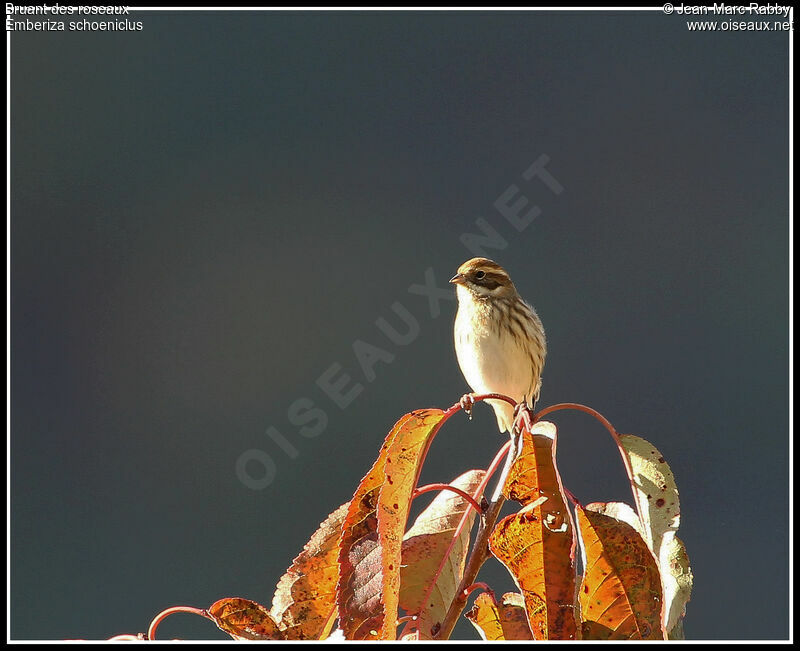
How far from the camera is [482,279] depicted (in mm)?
3938

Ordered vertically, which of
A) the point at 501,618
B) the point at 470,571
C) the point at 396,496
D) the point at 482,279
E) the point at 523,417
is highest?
the point at 482,279

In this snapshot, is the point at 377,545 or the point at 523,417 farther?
the point at 523,417

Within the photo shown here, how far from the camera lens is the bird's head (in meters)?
3.92

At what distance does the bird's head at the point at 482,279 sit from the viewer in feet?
12.9

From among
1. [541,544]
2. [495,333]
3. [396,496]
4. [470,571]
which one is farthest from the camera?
[495,333]

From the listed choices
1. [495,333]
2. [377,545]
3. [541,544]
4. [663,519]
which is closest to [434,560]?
[377,545]

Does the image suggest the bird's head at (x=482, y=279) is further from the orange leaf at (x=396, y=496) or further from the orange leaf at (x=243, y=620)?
the orange leaf at (x=243, y=620)

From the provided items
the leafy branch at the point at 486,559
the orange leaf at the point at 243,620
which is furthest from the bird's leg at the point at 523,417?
the orange leaf at the point at 243,620

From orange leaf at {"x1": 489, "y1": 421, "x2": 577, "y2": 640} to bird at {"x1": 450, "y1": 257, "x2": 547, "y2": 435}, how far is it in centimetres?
225

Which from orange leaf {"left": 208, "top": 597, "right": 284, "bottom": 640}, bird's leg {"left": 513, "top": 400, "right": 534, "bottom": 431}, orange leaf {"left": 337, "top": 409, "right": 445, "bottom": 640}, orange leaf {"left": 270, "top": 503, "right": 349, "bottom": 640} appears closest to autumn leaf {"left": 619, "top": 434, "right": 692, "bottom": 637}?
bird's leg {"left": 513, "top": 400, "right": 534, "bottom": 431}

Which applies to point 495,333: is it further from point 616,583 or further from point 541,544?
point 541,544

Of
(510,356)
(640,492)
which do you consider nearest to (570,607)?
(640,492)

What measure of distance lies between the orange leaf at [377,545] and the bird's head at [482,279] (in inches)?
86.3

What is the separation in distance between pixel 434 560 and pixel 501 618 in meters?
0.18
